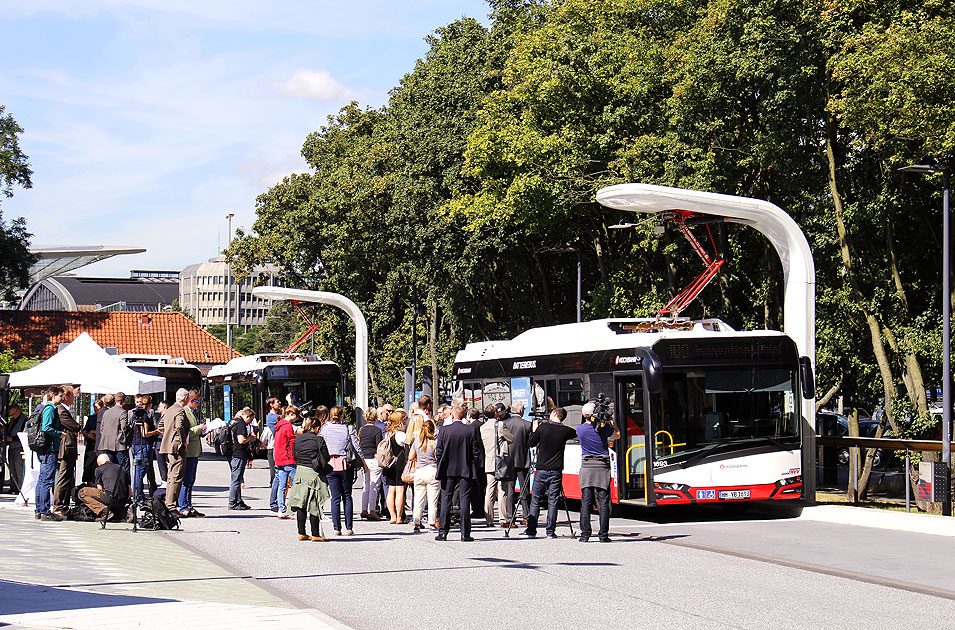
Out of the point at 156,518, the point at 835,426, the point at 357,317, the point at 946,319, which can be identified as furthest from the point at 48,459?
the point at 835,426

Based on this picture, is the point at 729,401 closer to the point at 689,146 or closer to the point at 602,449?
the point at 602,449

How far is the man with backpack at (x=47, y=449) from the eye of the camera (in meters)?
18.3

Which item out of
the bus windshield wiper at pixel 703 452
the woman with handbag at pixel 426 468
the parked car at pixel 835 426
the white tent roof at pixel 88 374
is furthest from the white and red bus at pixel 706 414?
the parked car at pixel 835 426

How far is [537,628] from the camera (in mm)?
9258

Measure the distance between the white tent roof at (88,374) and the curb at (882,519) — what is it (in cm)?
1183

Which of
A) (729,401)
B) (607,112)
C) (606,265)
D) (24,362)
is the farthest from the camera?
(24,362)

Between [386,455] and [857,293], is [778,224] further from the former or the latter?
[386,455]

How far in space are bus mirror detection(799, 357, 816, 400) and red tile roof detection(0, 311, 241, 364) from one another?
51.5 metres

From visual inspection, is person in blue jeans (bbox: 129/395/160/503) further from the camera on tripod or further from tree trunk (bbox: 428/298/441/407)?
tree trunk (bbox: 428/298/441/407)

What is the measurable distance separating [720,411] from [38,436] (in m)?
9.85

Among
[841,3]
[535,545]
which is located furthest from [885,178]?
[535,545]

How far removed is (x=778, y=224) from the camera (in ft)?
70.8

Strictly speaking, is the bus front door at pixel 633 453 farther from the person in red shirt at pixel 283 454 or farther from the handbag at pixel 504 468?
the person in red shirt at pixel 283 454

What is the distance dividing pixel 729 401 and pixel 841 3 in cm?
1166
